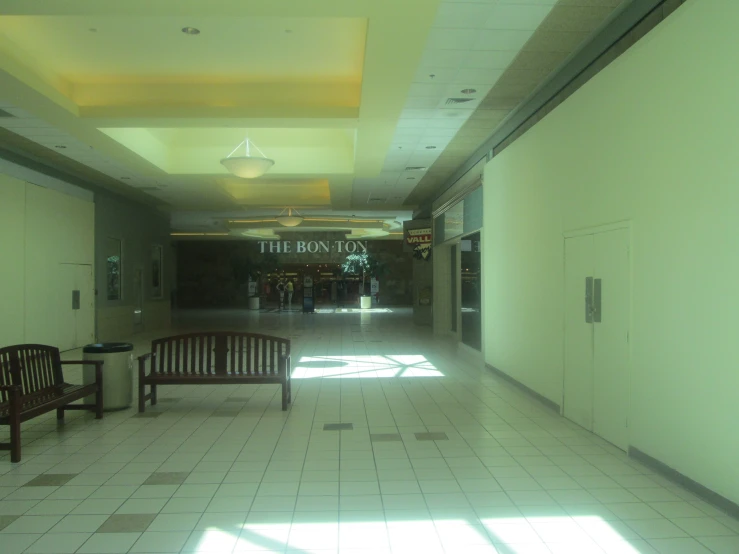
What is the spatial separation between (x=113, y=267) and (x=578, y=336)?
11.8 meters

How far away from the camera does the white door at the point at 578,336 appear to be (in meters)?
5.77

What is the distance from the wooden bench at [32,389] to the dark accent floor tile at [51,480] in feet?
1.76

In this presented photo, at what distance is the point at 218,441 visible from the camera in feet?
18.1

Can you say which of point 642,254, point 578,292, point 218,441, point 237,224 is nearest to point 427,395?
point 578,292

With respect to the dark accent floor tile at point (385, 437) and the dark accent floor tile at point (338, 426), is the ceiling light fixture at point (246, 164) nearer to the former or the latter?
the dark accent floor tile at point (338, 426)

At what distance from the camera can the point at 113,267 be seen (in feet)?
47.8

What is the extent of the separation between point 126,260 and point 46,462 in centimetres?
1117

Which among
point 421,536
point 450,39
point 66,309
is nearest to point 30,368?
point 421,536

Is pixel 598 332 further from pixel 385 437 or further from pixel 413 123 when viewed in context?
pixel 413 123

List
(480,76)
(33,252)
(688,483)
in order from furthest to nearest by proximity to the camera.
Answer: (33,252) → (480,76) → (688,483)

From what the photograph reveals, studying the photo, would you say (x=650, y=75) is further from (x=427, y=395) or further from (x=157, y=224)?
(x=157, y=224)

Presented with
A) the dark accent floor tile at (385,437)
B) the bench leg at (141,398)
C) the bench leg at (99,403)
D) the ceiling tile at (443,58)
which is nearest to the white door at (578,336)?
the dark accent floor tile at (385,437)

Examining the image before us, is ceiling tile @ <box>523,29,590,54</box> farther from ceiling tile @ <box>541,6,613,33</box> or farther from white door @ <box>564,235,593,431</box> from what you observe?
white door @ <box>564,235,593,431</box>

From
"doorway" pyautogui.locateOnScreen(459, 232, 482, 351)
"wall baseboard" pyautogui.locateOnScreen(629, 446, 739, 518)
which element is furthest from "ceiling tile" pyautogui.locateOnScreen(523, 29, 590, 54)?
"doorway" pyautogui.locateOnScreen(459, 232, 482, 351)
